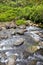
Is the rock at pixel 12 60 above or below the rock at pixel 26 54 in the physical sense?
above

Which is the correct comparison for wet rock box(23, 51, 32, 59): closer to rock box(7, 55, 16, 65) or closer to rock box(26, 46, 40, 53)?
rock box(26, 46, 40, 53)

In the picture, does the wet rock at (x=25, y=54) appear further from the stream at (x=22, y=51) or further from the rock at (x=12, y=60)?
the rock at (x=12, y=60)

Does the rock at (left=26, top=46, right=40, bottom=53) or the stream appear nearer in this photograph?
the stream

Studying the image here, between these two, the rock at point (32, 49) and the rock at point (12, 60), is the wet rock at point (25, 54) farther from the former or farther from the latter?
the rock at point (12, 60)

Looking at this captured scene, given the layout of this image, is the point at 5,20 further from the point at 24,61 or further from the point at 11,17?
the point at 24,61

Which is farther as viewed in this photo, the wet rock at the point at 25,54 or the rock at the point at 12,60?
the wet rock at the point at 25,54

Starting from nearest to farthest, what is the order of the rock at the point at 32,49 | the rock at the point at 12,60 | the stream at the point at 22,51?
the rock at the point at 12,60
the stream at the point at 22,51
the rock at the point at 32,49

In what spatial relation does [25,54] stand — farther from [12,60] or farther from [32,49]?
[12,60]

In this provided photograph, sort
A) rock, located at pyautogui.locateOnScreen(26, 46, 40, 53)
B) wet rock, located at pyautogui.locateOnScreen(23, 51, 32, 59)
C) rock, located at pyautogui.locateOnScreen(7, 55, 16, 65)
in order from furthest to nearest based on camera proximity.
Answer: rock, located at pyautogui.locateOnScreen(26, 46, 40, 53), wet rock, located at pyautogui.locateOnScreen(23, 51, 32, 59), rock, located at pyautogui.locateOnScreen(7, 55, 16, 65)

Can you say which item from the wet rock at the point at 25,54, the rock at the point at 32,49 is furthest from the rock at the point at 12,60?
the rock at the point at 32,49

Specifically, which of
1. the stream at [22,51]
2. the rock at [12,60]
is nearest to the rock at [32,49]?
the stream at [22,51]

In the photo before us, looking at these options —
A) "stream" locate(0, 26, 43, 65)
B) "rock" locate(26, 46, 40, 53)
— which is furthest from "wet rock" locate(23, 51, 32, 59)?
"rock" locate(26, 46, 40, 53)

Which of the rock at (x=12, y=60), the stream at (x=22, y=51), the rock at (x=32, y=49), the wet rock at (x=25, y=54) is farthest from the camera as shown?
the rock at (x=32, y=49)

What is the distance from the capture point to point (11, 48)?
11.6 meters
